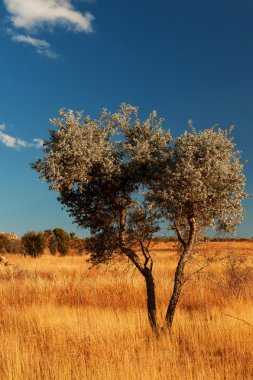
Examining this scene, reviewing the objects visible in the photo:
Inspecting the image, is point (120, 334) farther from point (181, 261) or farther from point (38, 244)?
point (38, 244)

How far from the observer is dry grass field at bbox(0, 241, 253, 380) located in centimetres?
757

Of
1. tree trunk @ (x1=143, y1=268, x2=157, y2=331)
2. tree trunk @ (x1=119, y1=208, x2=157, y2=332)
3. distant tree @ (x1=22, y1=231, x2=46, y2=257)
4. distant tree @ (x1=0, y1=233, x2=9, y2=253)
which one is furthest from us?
distant tree @ (x1=0, y1=233, x2=9, y2=253)

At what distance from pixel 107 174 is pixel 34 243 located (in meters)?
37.8

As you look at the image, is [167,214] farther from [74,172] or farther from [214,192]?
[74,172]

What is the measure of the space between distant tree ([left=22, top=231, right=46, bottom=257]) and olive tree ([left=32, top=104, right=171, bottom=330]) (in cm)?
3574

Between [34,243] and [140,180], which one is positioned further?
[34,243]

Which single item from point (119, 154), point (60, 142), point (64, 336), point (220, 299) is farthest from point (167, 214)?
point (220, 299)

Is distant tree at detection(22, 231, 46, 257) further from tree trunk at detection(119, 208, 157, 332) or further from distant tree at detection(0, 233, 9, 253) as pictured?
tree trunk at detection(119, 208, 157, 332)

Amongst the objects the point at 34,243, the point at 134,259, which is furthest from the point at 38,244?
the point at 134,259

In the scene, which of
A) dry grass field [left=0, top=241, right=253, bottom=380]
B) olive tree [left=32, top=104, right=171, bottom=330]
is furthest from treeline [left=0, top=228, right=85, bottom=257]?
olive tree [left=32, top=104, right=171, bottom=330]

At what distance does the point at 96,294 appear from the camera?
693 inches

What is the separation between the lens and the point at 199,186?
9633 mm

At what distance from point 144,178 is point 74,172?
5.94 feet

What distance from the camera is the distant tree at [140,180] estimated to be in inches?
392
